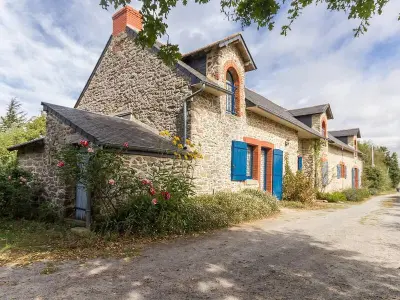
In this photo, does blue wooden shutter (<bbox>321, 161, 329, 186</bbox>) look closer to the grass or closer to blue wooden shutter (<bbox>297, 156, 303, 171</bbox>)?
blue wooden shutter (<bbox>297, 156, 303, 171</bbox>)

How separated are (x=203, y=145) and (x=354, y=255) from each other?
5.23 m

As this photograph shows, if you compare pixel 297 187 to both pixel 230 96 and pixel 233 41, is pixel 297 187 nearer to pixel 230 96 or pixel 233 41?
pixel 230 96

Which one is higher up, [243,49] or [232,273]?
[243,49]

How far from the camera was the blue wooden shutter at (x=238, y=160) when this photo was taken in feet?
32.4

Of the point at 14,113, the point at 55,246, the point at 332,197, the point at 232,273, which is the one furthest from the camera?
the point at 14,113

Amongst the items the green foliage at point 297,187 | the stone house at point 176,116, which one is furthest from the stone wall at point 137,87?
the green foliage at point 297,187

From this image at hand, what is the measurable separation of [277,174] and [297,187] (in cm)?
135

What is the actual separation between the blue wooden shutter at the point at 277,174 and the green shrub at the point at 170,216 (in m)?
4.72

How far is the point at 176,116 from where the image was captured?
872 cm

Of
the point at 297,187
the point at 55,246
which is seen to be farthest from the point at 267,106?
the point at 55,246

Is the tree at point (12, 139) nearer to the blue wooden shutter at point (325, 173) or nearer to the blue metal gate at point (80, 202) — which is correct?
the blue metal gate at point (80, 202)

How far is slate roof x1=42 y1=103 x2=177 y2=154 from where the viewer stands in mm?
6523

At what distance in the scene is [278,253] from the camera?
488cm

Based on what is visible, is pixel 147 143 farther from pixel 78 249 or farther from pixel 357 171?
pixel 357 171
